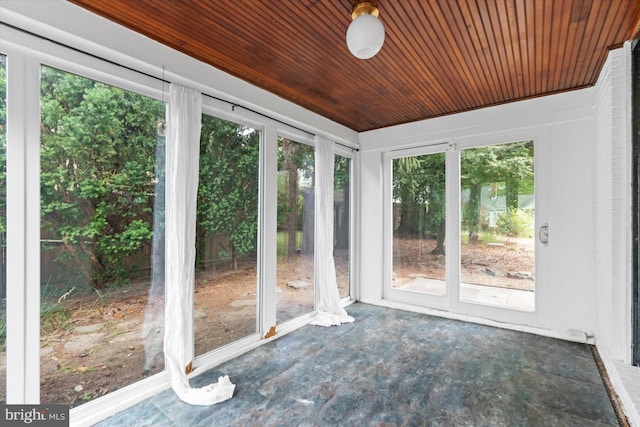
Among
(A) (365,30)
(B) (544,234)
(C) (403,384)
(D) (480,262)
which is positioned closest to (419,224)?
(D) (480,262)

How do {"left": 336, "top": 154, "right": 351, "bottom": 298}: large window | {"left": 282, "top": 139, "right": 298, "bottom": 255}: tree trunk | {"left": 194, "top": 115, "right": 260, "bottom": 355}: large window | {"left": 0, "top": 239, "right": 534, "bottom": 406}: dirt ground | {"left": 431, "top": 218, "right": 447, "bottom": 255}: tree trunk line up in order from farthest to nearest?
{"left": 336, "top": 154, "right": 351, "bottom": 298}: large window < {"left": 431, "top": 218, "right": 447, "bottom": 255}: tree trunk < {"left": 282, "top": 139, "right": 298, "bottom": 255}: tree trunk < {"left": 194, "top": 115, "right": 260, "bottom": 355}: large window < {"left": 0, "top": 239, "right": 534, "bottom": 406}: dirt ground

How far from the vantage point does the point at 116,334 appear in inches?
79.2

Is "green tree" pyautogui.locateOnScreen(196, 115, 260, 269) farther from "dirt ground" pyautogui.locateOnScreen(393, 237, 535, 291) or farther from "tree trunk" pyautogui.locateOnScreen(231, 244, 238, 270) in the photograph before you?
"dirt ground" pyautogui.locateOnScreen(393, 237, 535, 291)

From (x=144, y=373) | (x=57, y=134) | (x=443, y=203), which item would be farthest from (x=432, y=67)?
(x=144, y=373)

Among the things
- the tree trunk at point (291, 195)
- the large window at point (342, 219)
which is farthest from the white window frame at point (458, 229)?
the tree trunk at point (291, 195)

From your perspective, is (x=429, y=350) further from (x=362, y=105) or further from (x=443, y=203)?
(x=362, y=105)

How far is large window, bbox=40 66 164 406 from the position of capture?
1717mm

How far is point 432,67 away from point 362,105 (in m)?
0.96

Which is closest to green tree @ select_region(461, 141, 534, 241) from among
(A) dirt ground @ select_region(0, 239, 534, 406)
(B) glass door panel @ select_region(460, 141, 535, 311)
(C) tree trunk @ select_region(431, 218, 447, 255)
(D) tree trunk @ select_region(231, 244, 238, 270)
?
(B) glass door panel @ select_region(460, 141, 535, 311)

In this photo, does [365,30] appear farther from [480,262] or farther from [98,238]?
[480,262]

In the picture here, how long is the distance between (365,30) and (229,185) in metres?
1.68

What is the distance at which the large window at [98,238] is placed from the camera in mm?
1717

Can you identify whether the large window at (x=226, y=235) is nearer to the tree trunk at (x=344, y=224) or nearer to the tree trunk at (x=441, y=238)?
the tree trunk at (x=344, y=224)

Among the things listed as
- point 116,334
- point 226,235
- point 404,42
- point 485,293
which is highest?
point 404,42
